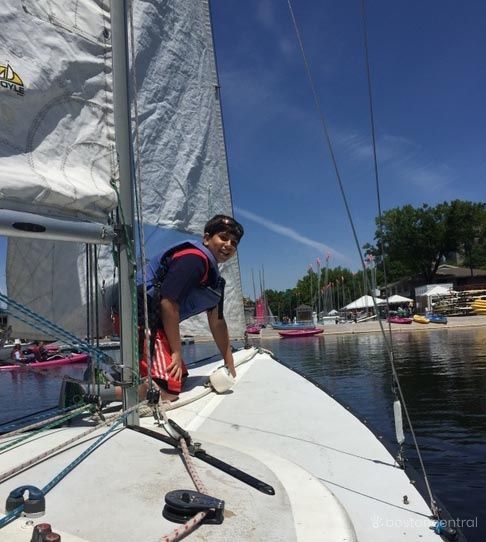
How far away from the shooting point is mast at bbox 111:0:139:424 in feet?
8.82

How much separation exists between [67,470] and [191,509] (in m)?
0.61

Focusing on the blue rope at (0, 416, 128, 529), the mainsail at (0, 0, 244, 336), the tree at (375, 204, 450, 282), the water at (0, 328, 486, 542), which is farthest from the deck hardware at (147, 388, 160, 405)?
the tree at (375, 204, 450, 282)

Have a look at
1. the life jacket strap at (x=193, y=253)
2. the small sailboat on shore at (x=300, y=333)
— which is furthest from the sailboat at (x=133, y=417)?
the small sailboat on shore at (x=300, y=333)

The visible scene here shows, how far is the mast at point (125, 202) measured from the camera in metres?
2.69

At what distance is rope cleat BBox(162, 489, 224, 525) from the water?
6.63 feet

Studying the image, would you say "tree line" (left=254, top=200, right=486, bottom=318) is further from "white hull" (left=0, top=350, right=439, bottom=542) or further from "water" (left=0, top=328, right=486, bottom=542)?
"white hull" (left=0, top=350, right=439, bottom=542)

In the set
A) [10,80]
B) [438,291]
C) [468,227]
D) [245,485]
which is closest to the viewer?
[245,485]

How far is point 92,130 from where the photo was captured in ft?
9.18

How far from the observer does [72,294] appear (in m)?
3.58

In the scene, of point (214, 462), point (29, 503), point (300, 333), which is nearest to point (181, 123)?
point (214, 462)

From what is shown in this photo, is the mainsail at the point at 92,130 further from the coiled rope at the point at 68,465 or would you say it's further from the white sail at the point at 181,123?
the coiled rope at the point at 68,465

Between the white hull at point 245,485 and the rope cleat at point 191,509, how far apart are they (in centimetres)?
3

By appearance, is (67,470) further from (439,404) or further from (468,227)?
(468,227)

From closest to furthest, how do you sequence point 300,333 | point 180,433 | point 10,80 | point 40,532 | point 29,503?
point 40,532, point 29,503, point 180,433, point 10,80, point 300,333
